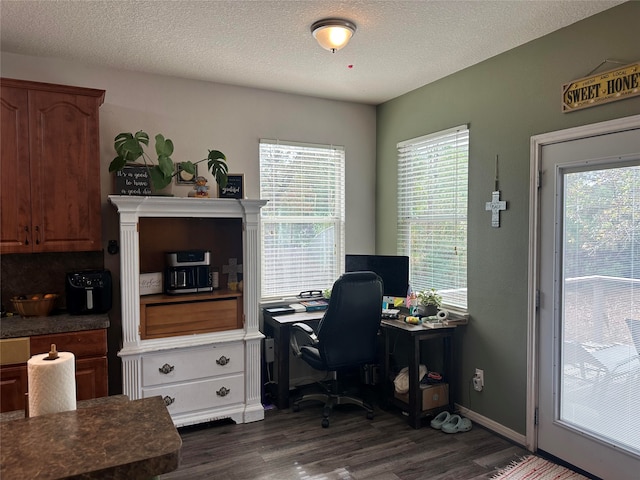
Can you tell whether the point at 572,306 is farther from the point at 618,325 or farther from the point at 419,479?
the point at 419,479

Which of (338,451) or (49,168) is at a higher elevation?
(49,168)

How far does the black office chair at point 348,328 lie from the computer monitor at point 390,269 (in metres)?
0.42

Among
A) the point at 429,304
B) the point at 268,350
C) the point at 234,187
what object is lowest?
the point at 268,350

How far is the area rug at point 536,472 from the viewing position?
264 cm

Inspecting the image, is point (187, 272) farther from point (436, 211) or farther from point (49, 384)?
point (49, 384)

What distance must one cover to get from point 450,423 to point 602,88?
2.41 metres

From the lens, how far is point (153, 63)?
3322mm

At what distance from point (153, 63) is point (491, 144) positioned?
2.54 meters

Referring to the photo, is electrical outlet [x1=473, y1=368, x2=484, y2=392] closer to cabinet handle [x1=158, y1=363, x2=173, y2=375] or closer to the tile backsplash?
cabinet handle [x1=158, y1=363, x2=173, y2=375]

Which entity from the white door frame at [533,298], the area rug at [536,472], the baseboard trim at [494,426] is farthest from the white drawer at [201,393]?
the white door frame at [533,298]

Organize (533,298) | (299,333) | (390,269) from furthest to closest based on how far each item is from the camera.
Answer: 1. (299,333)
2. (390,269)
3. (533,298)

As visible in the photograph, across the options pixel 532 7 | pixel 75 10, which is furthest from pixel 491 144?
pixel 75 10

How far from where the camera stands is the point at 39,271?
10.6 ft

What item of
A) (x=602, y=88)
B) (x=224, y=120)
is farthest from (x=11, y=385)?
(x=602, y=88)
